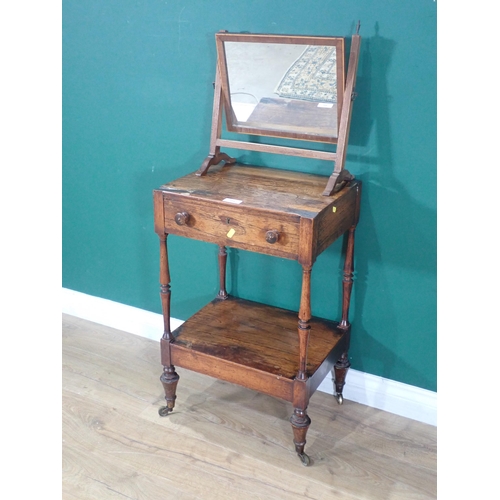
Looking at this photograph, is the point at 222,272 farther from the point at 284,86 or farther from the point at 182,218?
the point at 284,86

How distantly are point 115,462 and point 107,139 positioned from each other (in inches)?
52.8

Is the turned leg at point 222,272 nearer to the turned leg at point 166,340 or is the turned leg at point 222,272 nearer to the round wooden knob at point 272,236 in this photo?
the turned leg at point 166,340

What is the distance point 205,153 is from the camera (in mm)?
2369

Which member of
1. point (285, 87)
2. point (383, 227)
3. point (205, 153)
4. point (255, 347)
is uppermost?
point (285, 87)

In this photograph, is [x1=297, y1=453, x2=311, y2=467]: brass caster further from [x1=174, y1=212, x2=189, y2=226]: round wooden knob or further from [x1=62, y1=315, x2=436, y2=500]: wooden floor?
[x1=174, y1=212, x2=189, y2=226]: round wooden knob

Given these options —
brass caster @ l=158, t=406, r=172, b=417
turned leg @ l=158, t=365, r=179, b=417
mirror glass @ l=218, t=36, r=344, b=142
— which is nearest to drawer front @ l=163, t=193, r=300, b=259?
mirror glass @ l=218, t=36, r=344, b=142

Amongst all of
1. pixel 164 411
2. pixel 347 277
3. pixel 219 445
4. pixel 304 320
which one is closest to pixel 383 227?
pixel 347 277

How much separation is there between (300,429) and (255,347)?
12.7 inches

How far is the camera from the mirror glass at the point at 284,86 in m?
1.92

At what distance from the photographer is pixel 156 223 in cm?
204

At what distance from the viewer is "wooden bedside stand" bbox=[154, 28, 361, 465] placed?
1834 mm

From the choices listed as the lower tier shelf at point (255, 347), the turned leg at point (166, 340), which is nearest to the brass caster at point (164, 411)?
the turned leg at point (166, 340)

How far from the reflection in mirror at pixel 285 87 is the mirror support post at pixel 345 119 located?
0.03m
